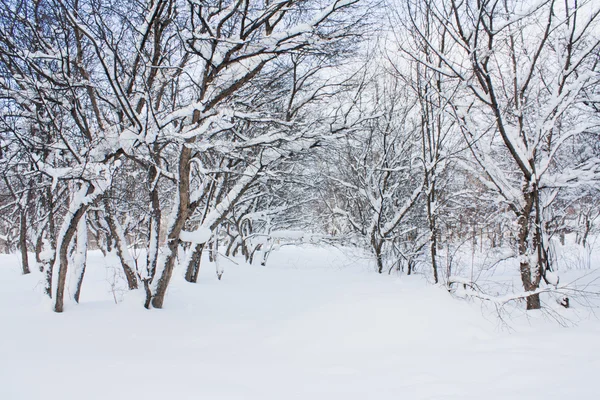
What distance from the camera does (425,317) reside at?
4059 millimetres

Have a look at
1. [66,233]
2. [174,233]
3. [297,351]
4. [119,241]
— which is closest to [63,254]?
[66,233]

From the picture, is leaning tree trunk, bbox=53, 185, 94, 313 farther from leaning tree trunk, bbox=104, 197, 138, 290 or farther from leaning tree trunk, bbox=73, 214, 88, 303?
leaning tree trunk, bbox=73, 214, 88, 303

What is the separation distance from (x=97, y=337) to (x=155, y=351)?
752mm

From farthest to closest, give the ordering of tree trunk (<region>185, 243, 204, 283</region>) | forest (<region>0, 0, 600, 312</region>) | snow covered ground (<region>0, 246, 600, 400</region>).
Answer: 1. tree trunk (<region>185, 243, 204, 283</region>)
2. forest (<region>0, 0, 600, 312</region>)
3. snow covered ground (<region>0, 246, 600, 400</region>)

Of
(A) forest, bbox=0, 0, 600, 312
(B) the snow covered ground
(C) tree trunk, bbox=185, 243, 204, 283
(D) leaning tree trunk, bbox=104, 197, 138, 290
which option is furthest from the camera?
(C) tree trunk, bbox=185, 243, 204, 283

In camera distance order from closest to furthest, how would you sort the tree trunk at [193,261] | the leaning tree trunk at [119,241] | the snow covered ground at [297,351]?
the snow covered ground at [297,351], the leaning tree trunk at [119,241], the tree trunk at [193,261]

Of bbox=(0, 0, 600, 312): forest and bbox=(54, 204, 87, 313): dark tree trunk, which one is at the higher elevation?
bbox=(0, 0, 600, 312): forest

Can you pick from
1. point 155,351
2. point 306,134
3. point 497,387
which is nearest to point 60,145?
point 155,351

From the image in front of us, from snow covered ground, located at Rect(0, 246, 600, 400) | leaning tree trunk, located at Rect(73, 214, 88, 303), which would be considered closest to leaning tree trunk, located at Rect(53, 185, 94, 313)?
snow covered ground, located at Rect(0, 246, 600, 400)

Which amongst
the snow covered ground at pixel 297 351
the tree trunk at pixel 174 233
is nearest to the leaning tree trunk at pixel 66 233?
the snow covered ground at pixel 297 351

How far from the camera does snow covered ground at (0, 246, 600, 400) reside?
2.45 m

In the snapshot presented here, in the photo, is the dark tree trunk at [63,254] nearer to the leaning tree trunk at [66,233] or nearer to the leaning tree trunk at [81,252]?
the leaning tree trunk at [66,233]

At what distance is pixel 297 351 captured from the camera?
356 centimetres

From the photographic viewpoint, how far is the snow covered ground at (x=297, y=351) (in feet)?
8.04
